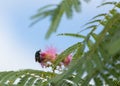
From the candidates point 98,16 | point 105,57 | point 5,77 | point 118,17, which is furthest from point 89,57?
point 5,77

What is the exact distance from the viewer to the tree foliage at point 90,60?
127 cm

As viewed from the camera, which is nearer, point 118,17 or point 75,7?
point 75,7

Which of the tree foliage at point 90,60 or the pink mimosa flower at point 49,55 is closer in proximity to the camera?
the tree foliage at point 90,60

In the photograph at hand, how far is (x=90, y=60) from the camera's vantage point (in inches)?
66.7

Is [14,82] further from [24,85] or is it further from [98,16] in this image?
[98,16]

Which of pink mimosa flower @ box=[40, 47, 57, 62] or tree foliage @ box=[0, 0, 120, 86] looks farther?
pink mimosa flower @ box=[40, 47, 57, 62]

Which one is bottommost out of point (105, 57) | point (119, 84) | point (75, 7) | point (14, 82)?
point (119, 84)

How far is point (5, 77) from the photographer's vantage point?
275cm

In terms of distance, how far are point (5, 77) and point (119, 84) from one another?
28.9 inches

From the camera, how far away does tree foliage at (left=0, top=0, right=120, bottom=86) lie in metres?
1.27

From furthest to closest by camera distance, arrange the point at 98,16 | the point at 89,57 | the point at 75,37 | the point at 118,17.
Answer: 1. the point at 75,37
2. the point at 98,16
3. the point at 118,17
4. the point at 89,57

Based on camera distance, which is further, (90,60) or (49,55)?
(49,55)

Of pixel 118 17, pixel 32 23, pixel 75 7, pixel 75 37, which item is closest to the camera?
pixel 32 23

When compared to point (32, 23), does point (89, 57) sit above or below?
below
